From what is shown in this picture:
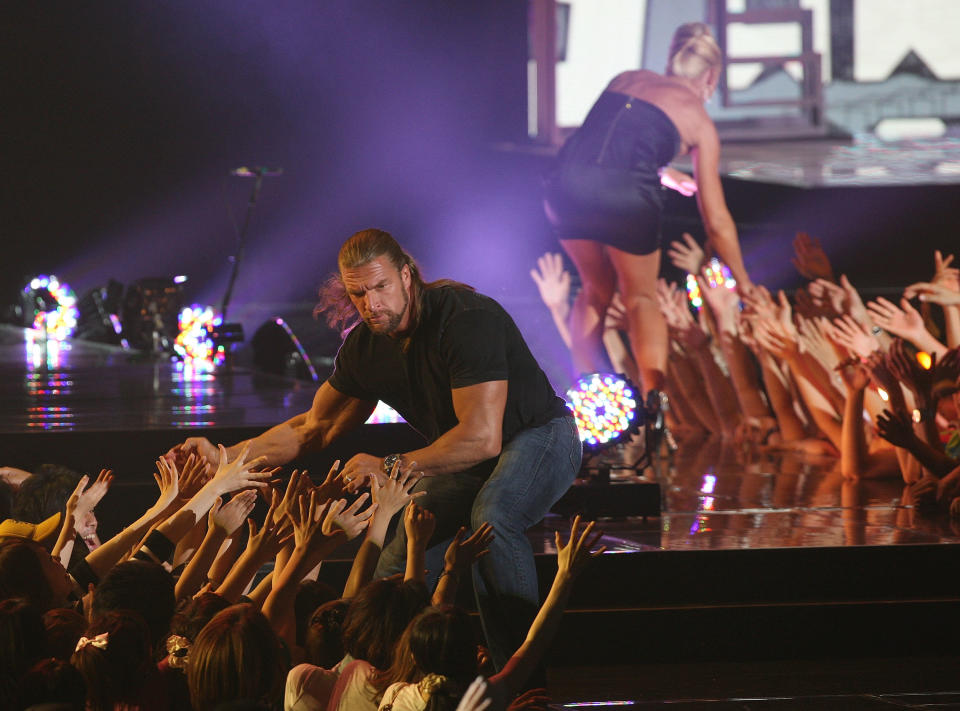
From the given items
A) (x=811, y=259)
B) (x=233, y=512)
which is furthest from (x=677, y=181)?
(x=233, y=512)

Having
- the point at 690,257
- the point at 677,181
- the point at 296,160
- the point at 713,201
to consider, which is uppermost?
the point at 296,160

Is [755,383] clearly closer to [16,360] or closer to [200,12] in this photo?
[16,360]

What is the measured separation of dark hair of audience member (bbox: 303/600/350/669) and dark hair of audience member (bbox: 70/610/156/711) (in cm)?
49

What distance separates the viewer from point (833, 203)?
955 centimetres

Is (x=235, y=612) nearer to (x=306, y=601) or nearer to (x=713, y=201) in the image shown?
(x=306, y=601)

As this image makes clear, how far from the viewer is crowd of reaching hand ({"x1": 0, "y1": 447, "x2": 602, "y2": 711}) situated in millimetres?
2086

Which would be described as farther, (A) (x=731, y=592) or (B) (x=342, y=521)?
(A) (x=731, y=592)

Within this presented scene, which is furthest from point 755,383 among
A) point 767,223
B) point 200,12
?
point 200,12

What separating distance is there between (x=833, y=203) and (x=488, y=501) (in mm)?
7177

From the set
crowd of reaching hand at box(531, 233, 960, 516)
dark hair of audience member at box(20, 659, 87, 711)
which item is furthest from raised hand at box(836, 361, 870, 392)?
dark hair of audience member at box(20, 659, 87, 711)

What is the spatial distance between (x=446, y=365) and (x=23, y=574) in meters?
1.00

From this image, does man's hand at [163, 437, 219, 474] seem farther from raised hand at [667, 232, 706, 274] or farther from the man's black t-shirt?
raised hand at [667, 232, 706, 274]

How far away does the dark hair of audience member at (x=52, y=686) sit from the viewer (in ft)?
6.49

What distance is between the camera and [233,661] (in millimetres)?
2062
